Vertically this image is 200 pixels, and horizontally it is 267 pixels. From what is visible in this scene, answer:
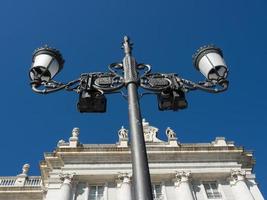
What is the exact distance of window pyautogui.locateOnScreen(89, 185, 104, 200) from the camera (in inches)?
758

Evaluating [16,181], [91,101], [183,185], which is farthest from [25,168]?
[91,101]

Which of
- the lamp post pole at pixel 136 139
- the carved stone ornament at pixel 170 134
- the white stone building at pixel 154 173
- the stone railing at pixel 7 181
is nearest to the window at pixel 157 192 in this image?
the white stone building at pixel 154 173

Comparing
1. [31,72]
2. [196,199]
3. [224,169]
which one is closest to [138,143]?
[31,72]

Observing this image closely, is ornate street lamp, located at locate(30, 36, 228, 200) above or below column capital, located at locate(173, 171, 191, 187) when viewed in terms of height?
below

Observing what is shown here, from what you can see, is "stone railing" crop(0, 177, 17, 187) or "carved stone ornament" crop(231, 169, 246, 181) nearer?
"carved stone ornament" crop(231, 169, 246, 181)

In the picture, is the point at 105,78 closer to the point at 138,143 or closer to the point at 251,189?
the point at 138,143

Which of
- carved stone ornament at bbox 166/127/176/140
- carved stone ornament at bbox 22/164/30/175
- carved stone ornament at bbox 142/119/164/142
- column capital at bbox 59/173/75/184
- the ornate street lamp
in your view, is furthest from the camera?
carved stone ornament at bbox 22/164/30/175

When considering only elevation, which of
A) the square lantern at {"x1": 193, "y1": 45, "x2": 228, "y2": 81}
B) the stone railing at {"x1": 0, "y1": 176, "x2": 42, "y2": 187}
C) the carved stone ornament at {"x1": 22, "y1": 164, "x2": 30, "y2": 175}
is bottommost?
the square lantern at {"x1": 193, "y1": 45, "x2": 228, "y2": 81}

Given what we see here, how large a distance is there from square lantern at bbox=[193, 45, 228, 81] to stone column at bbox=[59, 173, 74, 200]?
14752mm

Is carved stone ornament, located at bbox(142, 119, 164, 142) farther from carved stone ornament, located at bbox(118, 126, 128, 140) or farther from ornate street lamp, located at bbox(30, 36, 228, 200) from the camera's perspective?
ornate street lamp, located at bbox(30, 36, 228, 200)

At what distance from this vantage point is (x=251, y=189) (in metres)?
19.9

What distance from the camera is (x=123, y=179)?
19.8 meters

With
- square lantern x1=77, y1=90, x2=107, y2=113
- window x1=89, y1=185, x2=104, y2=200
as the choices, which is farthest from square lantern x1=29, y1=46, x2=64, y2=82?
window x1=89, y1=185, x2=104, y2=200

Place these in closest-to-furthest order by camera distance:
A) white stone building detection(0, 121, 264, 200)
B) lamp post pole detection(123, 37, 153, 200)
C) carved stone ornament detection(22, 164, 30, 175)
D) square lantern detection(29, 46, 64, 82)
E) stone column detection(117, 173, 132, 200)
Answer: lamp post pole detection(123, 37, 153, 200) → square lantern detection(29, 46, 64, 82) → stone column detection(117, 173, 132, 200) → white stone building detection(0, 121, 264, 200) → carved stone ornament detection(22, 164, 30, 175)
